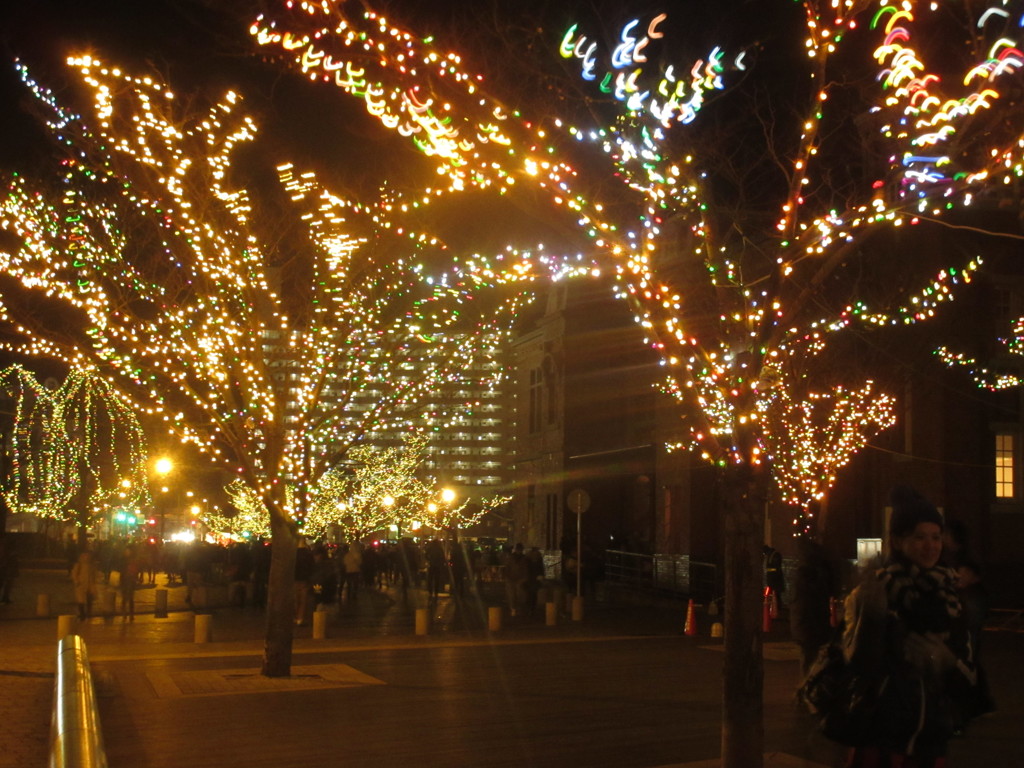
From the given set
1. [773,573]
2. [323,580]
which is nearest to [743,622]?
[773,573]

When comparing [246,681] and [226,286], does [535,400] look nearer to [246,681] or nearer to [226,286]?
[226,286]

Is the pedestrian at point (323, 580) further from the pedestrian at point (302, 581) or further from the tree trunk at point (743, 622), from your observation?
the tree trunk at point (743, 622)

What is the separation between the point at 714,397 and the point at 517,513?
4328 cm

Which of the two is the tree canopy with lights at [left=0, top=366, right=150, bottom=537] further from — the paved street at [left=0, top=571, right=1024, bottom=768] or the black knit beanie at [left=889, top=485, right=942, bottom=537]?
the black knit beanie at [left=889, top=485, right=942, bottom=537]

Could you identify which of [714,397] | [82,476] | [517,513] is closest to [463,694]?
[714,397]

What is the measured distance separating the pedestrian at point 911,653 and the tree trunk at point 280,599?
36.0 ft

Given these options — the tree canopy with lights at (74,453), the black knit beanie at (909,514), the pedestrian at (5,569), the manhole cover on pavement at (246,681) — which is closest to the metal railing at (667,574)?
the tree canopy with lights at (74,453)

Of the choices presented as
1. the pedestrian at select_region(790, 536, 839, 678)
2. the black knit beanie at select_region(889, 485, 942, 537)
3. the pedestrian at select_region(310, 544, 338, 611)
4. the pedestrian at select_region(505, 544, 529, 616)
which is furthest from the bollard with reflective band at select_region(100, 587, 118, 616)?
the black knit beanie at select_region(889, 485, 942, 537)

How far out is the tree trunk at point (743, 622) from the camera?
25.6 ft

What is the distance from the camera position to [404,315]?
15.5 meters

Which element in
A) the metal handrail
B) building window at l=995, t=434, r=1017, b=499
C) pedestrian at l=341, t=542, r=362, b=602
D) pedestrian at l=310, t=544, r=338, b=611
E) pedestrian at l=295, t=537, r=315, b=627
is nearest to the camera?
the metal handrail

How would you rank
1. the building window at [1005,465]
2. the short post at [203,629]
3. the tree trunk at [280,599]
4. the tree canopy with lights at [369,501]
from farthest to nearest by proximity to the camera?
1. the tree canopy with lights at [369,501]
2. the building window at [1005,465]
3. the short post at [203,629]
4. the tree trunk at [280,599]

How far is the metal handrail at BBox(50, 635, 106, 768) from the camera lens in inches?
213

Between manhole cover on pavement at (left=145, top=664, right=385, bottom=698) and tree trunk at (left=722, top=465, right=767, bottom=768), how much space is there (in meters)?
7.30
